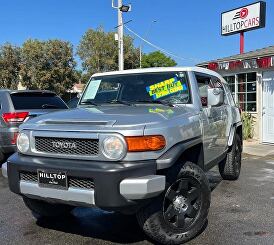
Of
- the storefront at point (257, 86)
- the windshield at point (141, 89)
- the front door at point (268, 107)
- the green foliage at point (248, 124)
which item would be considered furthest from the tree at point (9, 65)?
the windshield at point (141, 89)

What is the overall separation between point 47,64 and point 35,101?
37541mm

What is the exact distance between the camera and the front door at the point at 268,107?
12.4 meters

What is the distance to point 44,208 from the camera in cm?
515

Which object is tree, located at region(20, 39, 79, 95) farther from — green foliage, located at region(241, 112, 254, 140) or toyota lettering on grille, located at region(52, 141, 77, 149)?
toyota lettering on grille, located at region(52, 141, 77, 149)

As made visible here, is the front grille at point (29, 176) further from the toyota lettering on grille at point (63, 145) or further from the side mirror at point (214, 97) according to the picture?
the side mirror at point (214, 97)

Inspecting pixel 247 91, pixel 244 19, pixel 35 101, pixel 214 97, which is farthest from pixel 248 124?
pixel 214 97

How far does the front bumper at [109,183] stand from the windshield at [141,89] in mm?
1491

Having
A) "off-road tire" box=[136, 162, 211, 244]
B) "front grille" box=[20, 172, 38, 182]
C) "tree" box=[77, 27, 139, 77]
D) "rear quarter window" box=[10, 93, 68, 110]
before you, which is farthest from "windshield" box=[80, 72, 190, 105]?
"tree" box=[77, 27, 139, 77]

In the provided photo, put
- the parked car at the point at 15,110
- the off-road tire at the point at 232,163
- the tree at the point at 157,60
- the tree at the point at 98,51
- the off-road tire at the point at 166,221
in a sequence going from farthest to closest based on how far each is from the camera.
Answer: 1. the tree at the point at 157,60
2. the tree at the point at 98,51
3. the parked car at the point at 15,110
4. the off-road tire at the point at 232,163
5. the off-road tire at the point at 166,221

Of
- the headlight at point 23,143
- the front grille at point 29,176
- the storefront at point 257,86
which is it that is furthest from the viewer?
the storefront at point 257,86

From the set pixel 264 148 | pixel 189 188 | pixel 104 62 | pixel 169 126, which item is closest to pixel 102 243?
pixel 189 188

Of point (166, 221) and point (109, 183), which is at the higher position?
point (109, 183)

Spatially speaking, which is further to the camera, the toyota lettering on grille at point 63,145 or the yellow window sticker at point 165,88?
the yellow window sticker at point 165,88

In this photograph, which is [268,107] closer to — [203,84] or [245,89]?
[245,89]
